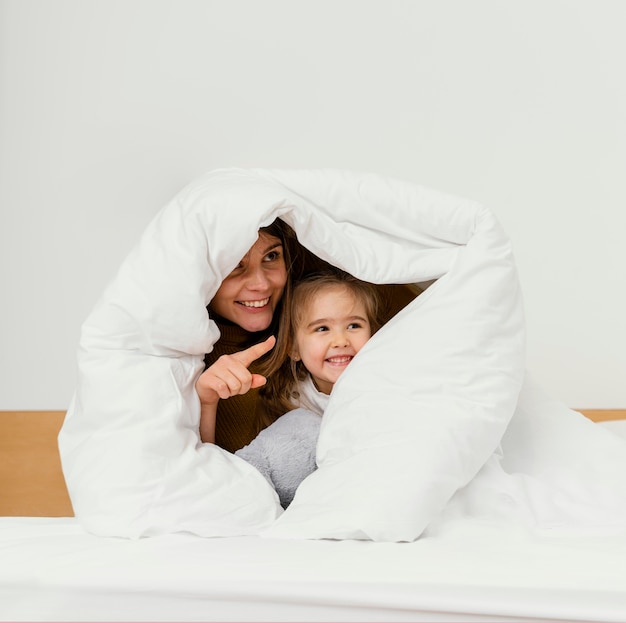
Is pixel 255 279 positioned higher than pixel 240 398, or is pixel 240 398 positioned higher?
pixel 255 279

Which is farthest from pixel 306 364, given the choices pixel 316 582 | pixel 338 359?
pixel 316 582

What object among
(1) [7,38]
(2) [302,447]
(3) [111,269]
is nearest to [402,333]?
(2) [302,447]

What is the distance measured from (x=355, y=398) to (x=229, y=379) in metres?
0.16

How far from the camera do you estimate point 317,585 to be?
2.19 feet

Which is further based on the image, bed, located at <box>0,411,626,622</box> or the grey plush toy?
the grey plush toy

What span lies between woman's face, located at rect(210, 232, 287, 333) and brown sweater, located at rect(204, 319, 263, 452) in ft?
0.13

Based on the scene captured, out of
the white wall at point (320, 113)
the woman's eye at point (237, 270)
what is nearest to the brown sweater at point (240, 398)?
the woman's eye at point (237, 270)

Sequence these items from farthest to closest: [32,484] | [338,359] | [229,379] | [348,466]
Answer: [32,484] → [338,359] → [229,379] → [348,466]

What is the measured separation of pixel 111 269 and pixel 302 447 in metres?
0.78

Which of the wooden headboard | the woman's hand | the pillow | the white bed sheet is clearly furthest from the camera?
the wooden headboard

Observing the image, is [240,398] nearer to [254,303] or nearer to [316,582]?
[254,303]

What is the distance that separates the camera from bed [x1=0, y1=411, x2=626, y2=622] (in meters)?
0.66

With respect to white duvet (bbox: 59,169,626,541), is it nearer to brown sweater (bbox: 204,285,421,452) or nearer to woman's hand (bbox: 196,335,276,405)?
woman's hand (bbox: 196,335,276,405)

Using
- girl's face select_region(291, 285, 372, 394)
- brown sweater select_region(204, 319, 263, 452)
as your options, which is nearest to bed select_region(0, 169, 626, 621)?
girl's face select_region(291, 285, 372, 394)
